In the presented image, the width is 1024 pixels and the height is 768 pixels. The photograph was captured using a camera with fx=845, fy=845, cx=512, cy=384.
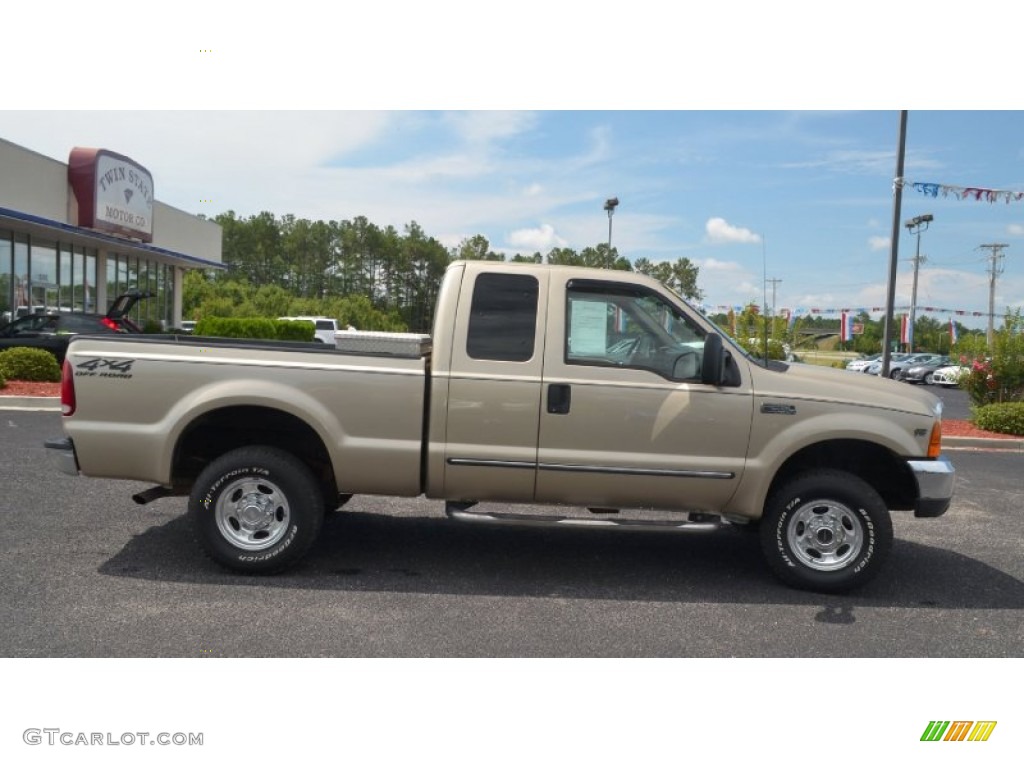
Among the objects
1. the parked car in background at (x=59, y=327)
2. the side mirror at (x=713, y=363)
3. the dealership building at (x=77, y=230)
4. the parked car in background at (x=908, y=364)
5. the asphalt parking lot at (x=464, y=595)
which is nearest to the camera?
the asphalt parking lot at (x=464, y=595)

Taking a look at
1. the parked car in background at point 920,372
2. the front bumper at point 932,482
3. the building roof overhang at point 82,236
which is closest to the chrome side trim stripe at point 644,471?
the front bumper at point 932,482

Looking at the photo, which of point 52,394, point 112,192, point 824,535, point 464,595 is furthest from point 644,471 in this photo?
point 112,192

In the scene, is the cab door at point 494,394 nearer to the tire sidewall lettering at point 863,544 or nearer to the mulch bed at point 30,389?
the tire sidewall lettering at point 863,544

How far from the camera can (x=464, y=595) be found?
519cm

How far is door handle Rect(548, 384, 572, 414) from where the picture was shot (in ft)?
17.4

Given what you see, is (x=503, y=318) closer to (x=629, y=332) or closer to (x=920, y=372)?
(x=629, y=332)

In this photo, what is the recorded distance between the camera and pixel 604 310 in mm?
5520

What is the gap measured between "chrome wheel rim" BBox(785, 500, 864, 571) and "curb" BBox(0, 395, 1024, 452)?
27.5ft

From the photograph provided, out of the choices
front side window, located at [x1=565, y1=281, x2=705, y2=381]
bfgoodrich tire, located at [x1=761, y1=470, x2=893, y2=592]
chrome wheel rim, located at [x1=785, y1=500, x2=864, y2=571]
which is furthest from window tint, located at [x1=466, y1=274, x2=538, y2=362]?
chrome wheel rim, located at [x1=785, y1=500, x2=864, y2=571]

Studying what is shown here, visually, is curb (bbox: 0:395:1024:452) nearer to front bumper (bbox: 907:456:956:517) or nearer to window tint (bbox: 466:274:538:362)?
front bumper (bbox: 907:456:956:517)

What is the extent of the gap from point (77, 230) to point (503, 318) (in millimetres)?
20848

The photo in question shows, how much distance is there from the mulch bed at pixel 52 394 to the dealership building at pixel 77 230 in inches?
246

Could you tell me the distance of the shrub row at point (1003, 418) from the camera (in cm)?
1337

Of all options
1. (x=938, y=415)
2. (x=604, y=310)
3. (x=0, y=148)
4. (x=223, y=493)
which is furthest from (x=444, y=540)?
(x=0, y=148)
